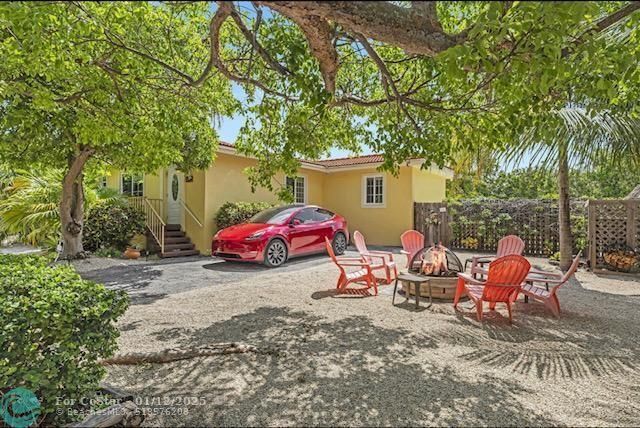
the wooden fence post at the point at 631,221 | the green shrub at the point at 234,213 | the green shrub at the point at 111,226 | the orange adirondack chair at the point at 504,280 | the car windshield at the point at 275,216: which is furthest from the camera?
the green shrub at the point at 234,213

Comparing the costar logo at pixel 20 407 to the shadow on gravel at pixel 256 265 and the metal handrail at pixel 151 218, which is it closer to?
the shadow on gravel at pixel 256 265

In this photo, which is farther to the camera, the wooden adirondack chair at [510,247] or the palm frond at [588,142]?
the wooden adirondack chair at [510,247]

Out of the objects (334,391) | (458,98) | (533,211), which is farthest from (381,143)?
(533,211)

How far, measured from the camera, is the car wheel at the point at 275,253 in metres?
9.37

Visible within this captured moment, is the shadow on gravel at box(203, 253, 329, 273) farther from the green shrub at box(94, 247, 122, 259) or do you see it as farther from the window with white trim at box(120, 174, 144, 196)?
the window with white trim at box(120, 174, 144, 196)

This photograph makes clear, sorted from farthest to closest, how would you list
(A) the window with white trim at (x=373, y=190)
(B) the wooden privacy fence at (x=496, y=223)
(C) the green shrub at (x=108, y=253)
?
(A) the window with white trim at (x=373, y=190)
(B) the wooden privacy fence at (x=496, y=223)
(C) the green shrub at (x=108, y=253)

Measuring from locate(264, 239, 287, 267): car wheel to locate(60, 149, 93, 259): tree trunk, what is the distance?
5.46 m

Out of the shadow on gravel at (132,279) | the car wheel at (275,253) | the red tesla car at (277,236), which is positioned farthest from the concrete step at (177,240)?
the car wheel at (275,253)

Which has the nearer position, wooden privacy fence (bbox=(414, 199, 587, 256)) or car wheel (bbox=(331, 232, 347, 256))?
wooden privacy fence (bbox=(414, 199, 587, 256))

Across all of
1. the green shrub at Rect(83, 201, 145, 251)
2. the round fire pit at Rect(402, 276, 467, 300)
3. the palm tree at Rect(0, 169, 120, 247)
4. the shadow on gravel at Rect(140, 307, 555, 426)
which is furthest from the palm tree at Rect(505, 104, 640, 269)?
the palm tree at Rect(0, 169, 120, 247)

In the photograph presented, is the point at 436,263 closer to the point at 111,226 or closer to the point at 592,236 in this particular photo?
the point at 592,236

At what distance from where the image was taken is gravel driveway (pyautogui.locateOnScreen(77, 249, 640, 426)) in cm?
261

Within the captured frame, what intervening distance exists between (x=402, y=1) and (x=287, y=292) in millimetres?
5307

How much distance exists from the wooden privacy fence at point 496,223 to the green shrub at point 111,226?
10.2m
